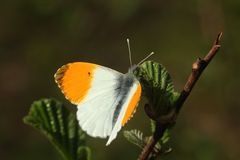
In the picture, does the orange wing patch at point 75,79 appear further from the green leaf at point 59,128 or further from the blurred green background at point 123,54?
the blurred green background at point 123,54

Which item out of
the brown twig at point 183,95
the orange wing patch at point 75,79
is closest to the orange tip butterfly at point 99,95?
the orange wing patch at point 75,79

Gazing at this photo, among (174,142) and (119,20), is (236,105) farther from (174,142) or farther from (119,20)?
(119,20)

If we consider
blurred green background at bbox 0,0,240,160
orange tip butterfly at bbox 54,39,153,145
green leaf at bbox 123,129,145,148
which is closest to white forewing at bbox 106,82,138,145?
orange tip butterfly at bbox 54,39,153,145

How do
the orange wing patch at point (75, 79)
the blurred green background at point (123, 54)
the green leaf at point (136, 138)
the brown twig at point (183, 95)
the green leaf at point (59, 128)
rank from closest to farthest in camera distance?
the brown twig at point (183, 95) < the green leaf at point (136, 138) < the green leaf at point (59, 128) < the orange wing patch at point (75, 79) < the blurred green background at point (123, 54)

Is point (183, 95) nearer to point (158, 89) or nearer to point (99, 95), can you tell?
point (158, 89)

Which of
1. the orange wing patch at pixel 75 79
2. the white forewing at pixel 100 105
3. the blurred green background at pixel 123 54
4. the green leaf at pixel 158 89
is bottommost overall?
the blurred green background at pixel 123 54

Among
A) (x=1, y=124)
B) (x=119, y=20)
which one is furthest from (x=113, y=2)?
(x=1, y=124)
